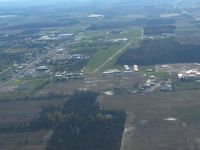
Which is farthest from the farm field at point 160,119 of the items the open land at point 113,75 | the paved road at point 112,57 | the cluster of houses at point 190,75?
the paved road at point 112,57

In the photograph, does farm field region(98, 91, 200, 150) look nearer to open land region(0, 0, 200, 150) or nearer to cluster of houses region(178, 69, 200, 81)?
open land region(0, 0, 200, 150)

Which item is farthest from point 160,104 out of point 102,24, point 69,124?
point 102,24

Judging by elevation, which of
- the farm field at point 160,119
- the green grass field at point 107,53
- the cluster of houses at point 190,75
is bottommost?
the green grass field at point 107,53

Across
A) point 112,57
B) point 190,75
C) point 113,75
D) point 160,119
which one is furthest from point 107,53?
point 160,119

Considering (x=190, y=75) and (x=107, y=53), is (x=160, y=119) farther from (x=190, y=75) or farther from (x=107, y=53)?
(x=107, y=53)

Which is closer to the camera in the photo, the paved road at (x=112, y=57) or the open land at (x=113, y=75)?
the open land at (x=113, y=75)

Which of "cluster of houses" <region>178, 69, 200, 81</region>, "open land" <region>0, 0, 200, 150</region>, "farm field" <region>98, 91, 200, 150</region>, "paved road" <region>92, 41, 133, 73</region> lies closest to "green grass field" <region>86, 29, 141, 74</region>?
"open land" <region>0, 0, 200, 150</region>

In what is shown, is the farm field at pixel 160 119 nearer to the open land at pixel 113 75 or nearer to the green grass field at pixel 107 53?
the open land at pixel 113 75

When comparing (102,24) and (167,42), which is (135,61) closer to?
(167,42)

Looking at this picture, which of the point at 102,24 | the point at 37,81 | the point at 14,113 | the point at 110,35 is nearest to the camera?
the point at 14,113

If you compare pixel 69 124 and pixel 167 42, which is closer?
pixel 69 124

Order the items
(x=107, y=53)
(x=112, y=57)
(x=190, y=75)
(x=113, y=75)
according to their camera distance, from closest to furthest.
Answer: (x=190, y=75), (x=113, y=75), (x=112, y=57), (x=107, y=53)
